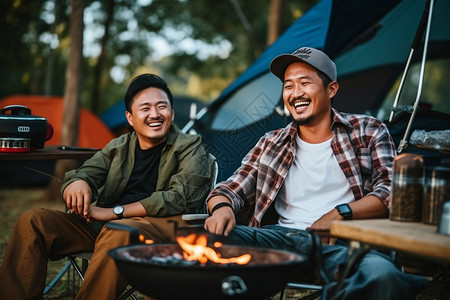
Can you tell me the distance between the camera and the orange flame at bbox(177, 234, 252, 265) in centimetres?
211

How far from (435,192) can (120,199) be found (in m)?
1.77

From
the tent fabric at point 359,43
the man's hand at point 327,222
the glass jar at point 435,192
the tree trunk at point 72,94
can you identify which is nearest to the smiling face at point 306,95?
the man's hand at point 327,222

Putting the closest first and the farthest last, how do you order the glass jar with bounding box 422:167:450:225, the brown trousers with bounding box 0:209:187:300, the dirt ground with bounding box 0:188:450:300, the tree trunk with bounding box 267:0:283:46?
the glass jar with bounding box 422:167:450:225 < the brown trousers with bounding box 0:209:187:300 < the dirt ground with bounding box 0:188:450:300 < the tree trunk with bounding box 267:0:283:46

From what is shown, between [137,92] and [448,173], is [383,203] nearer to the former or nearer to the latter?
[448,173]

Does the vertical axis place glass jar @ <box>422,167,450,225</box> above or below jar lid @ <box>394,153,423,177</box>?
below

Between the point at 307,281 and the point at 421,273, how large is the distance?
43 cm

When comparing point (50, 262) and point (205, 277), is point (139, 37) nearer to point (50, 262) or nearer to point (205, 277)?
point (50, 262)

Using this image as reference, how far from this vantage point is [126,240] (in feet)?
8.11

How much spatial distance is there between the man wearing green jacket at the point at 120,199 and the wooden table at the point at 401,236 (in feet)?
3.55

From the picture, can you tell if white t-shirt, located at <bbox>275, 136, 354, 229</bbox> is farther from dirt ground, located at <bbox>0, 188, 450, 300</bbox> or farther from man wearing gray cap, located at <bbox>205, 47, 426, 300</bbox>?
dirt ground, located at <bbox>0, 188, 450, 300</bbox>

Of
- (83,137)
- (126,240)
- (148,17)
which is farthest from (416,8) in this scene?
(148,17)

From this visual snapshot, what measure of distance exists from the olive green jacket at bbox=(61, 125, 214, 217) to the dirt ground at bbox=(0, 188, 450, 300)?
2.34 feet

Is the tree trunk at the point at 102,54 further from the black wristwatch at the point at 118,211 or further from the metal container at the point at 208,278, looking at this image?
the metal container at the point at 208,278

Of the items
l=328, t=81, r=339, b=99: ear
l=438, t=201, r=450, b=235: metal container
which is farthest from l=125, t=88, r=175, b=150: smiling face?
l=438, t=201, r=450, b=235: metal container
